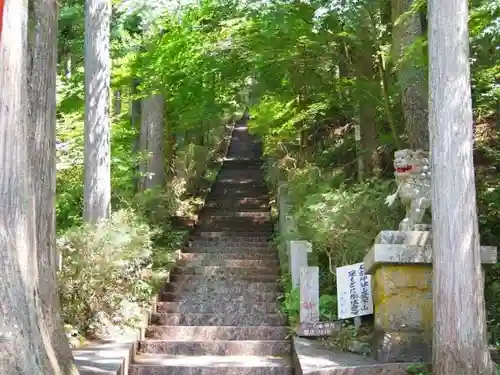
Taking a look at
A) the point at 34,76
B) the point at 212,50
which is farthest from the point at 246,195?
the point at 34,76

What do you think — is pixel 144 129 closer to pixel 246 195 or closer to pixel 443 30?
pixel 246 195

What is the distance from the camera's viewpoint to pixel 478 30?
322 inches

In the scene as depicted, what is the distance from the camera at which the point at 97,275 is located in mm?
8477

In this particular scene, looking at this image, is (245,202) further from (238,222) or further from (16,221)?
(16,221)

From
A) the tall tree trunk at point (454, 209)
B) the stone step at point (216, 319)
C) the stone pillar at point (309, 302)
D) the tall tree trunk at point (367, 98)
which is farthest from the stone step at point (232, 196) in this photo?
the tall tree trunk at point (454, 209)

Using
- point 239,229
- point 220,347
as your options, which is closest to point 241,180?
point 239,229

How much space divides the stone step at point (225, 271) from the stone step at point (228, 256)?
437 mm

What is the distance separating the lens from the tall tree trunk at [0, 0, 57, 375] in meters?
4.72

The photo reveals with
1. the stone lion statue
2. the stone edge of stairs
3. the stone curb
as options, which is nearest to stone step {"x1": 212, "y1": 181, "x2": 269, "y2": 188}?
the stone edge of stairs

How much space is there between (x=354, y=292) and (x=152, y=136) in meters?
6.99

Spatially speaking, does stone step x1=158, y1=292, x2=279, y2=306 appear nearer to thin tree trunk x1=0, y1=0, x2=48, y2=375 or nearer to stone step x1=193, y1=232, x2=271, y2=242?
stone step x1=193, y1=232, x2=271, y2=242

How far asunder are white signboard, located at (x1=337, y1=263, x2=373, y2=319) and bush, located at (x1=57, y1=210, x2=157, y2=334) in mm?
2944

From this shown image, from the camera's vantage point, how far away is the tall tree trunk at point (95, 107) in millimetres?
9758

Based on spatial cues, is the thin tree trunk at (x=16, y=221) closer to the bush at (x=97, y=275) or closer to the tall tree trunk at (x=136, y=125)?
the bush at (x=97, y=275)
